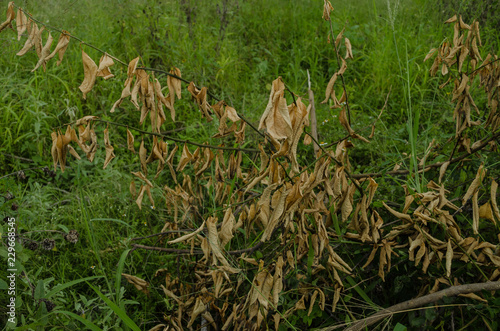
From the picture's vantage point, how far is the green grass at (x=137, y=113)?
204 centimetres

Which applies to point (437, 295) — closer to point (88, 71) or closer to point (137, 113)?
point (88, 71)

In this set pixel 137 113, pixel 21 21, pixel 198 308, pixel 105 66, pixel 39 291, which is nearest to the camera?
pixel 105 66

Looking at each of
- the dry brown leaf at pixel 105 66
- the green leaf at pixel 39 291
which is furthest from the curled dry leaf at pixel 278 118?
the green leaf at pixel 39 291

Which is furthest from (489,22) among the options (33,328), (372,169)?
(33,328)

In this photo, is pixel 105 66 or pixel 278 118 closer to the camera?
pixel 278 118

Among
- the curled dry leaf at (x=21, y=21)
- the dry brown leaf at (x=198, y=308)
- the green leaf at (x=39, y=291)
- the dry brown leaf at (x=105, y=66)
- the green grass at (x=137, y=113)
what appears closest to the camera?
the dry brown leaf at (x=105, y=66)

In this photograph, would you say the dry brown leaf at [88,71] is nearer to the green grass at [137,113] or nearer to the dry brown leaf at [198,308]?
the green grass at [137,113]

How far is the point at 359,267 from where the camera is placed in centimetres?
181

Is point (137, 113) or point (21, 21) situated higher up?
point (21, 21)

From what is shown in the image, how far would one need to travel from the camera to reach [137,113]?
3271 millimetres

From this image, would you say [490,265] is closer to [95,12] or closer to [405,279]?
[405,279]

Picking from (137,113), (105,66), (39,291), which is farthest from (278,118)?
(137,113)

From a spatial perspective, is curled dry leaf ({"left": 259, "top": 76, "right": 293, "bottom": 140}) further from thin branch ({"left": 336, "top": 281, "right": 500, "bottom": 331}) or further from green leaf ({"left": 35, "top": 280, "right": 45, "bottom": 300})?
green leaf ({"left": 35, "top": 280, "right": 45, "bottom": 300})

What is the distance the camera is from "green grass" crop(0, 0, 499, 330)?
2.04 m
